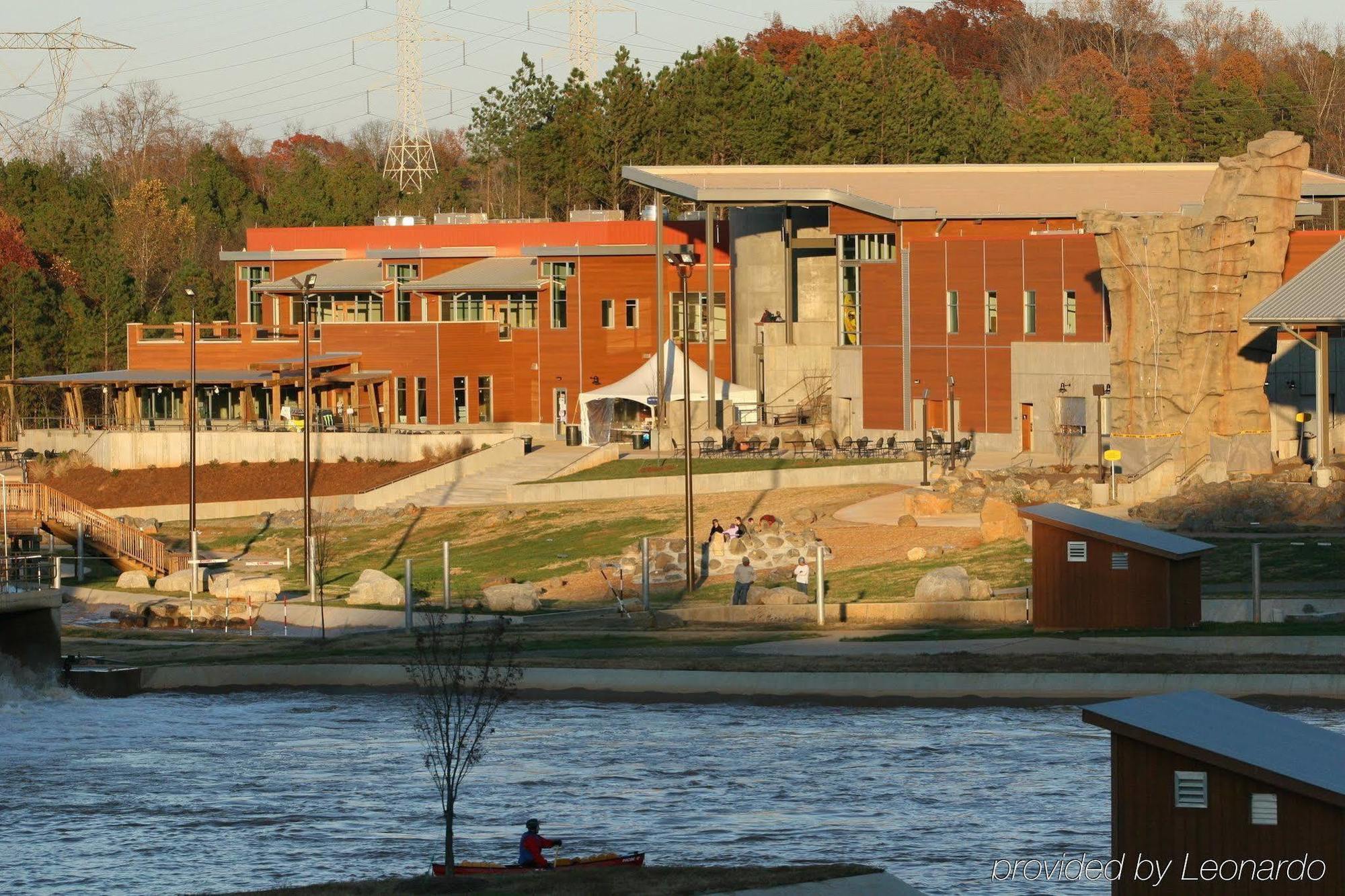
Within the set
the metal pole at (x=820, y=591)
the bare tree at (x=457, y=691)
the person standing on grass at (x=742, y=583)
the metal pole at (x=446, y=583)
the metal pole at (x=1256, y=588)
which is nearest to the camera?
the bare tree at (x=457, y=691)

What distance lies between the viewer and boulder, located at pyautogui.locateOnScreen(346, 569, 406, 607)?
49406mm

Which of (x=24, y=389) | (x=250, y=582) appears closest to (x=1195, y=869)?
(x=250, y=582)

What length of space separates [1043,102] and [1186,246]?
225 feet

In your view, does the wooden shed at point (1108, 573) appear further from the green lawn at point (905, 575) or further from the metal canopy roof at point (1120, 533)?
the green lawn at point (905, 575)

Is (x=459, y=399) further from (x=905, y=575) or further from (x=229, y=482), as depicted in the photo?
(x=905, y=575)

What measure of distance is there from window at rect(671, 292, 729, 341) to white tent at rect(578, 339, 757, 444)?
467cm

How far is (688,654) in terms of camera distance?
3628 centimetres

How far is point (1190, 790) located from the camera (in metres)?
16.8

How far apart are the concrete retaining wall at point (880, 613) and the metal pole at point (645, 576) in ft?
6.71

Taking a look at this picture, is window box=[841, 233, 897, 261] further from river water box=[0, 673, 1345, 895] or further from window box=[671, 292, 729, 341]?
river water box=[0, 673, 1345, 895]

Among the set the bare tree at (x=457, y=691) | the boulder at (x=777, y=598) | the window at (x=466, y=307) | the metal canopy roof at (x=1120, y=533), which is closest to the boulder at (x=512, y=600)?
the bare tree at (x=457, y=691)

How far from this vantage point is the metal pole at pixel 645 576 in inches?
1781

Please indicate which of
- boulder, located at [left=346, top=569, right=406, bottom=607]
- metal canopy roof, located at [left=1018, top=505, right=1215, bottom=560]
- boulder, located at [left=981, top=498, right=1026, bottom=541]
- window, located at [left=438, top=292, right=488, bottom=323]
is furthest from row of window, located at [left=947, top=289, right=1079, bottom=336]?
metal canopy roof, located at [left=1018, top=505, right=1215, bottom=560]

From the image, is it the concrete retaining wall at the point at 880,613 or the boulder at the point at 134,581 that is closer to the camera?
the concrete retaining wall at the point at 880,613
